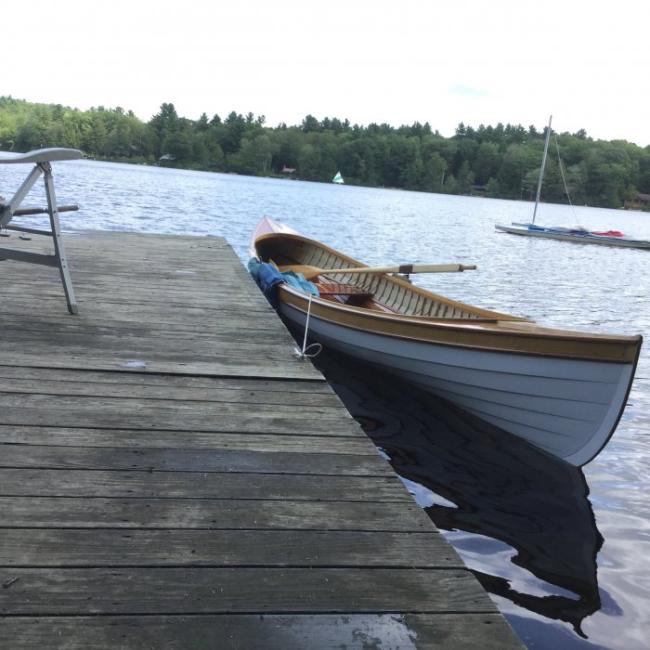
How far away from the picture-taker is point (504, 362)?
16.4ft

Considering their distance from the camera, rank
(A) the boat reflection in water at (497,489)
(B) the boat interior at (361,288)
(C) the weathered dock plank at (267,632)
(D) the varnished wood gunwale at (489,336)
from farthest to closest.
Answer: (B) the boat interior at (361,288), (D) the varnished wood gunwale at (489,336), (A) the boat reflection in water at (497,489), (C) the weathered dock plank at (267,632)

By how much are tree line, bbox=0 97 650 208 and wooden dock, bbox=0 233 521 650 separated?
3763 inches

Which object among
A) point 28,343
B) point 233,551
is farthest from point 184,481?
point 28,343

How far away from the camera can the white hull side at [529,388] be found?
14.7 ft

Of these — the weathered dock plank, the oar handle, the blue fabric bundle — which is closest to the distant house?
the blue fabric bundle

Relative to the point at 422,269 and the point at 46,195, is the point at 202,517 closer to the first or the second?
the point at 46,195

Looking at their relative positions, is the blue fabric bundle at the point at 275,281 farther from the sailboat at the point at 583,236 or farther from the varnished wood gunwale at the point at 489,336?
the sailboat at the point at 583,236

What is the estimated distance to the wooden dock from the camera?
1652mm

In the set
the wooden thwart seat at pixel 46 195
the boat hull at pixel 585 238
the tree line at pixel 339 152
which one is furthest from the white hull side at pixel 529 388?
the tree line at pixel 339 152

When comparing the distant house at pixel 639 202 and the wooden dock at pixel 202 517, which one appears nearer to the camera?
the wooden dock at pixel 202 517

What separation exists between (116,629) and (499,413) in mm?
4263

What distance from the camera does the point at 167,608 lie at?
1.67m

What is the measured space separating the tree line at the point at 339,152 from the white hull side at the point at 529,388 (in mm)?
92702

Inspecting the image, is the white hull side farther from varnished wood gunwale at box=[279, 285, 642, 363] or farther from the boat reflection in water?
the boat reflection in water
